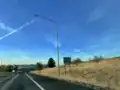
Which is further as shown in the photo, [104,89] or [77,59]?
[77,59]

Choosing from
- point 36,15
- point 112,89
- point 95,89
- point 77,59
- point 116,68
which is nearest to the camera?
point 112,89

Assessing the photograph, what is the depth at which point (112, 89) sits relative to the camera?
2222cm

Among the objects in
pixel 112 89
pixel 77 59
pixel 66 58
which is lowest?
pixel 112 89

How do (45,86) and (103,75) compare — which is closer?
(45,86)

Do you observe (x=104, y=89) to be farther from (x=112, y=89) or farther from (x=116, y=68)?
(x=116, y=68)

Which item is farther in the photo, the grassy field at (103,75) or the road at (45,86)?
the grassy field at (103,75)

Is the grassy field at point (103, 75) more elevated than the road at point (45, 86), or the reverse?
the grassy field at point (103, 75)

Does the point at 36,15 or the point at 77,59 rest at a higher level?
the point at 77,59

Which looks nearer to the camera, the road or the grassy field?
the road

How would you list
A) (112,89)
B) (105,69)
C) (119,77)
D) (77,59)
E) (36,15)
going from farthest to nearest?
(77,59) < (105,69) < (36,15) < (119,77) < (112,89)

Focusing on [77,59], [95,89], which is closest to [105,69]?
[95,89]

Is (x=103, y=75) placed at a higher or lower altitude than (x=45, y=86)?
higher

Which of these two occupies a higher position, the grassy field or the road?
the grassy field

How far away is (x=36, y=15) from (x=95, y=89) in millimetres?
26517
